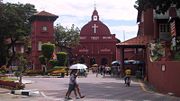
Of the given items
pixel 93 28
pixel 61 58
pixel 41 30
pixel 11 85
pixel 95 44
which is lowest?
pixel 11 85

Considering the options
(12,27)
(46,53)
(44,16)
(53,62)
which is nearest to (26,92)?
(46,53)

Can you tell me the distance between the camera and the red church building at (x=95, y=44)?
98312mm

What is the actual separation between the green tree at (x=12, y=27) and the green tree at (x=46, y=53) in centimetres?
1154

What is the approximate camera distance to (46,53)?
7362cm

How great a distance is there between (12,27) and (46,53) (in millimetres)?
12840

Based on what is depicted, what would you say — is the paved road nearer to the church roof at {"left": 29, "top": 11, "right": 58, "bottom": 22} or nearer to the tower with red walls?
the tower with red walls

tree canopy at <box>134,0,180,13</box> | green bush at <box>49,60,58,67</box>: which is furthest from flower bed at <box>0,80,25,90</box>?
green bush at <box>49,60,58,67</box>

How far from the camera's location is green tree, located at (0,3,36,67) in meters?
83.1

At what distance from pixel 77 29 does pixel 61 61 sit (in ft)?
88.7

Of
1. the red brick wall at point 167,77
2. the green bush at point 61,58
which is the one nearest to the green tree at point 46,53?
the green bush at point 61,58

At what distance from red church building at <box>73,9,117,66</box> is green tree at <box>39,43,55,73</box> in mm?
23996

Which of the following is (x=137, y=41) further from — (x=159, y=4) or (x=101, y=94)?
(x=101, y=94)

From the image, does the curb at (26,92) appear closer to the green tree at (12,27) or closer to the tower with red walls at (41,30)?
the green tree at (12,27)

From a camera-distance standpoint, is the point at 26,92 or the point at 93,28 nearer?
the point at 26,92
